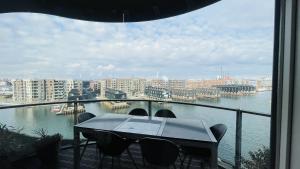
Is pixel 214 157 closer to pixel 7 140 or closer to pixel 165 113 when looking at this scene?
pixel 165 113

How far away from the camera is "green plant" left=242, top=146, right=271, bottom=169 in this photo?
167cm

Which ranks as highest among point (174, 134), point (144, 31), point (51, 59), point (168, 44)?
point (144, 31)

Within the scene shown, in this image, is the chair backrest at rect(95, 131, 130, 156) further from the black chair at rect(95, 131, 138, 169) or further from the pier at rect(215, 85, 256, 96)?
the pier at rect(215, 85, 256, 96)

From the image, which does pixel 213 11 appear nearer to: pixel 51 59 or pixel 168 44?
pixel 168 44

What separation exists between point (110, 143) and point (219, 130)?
1387 mm

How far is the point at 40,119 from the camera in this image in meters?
2.92

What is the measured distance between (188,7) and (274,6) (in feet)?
4.25

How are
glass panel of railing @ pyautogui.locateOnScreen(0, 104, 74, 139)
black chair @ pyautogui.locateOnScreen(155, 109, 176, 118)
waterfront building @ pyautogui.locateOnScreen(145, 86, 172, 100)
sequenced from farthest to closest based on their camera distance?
1. black chair @ pyautogui.locateOnScreen(155, 109, 176, 118)
2. waterfront building @ pyautogui.locateOnScreen(145, 86, 172, 100)
3. glass panel of railing @ pyautogui.locateOnScreen(0, 104, 74, 139)

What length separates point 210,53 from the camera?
102 inches

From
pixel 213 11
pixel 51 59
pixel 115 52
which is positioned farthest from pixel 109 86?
pixel 213 11

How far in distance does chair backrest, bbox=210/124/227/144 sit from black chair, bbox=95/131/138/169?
43.6 inches

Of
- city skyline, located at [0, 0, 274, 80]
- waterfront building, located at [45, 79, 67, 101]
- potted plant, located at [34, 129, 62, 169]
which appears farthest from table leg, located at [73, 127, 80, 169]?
city skyline, located at [0, 0, 274, 80]

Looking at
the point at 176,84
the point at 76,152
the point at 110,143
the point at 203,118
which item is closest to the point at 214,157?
the point at 203,118

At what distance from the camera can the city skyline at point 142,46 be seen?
2.12m
